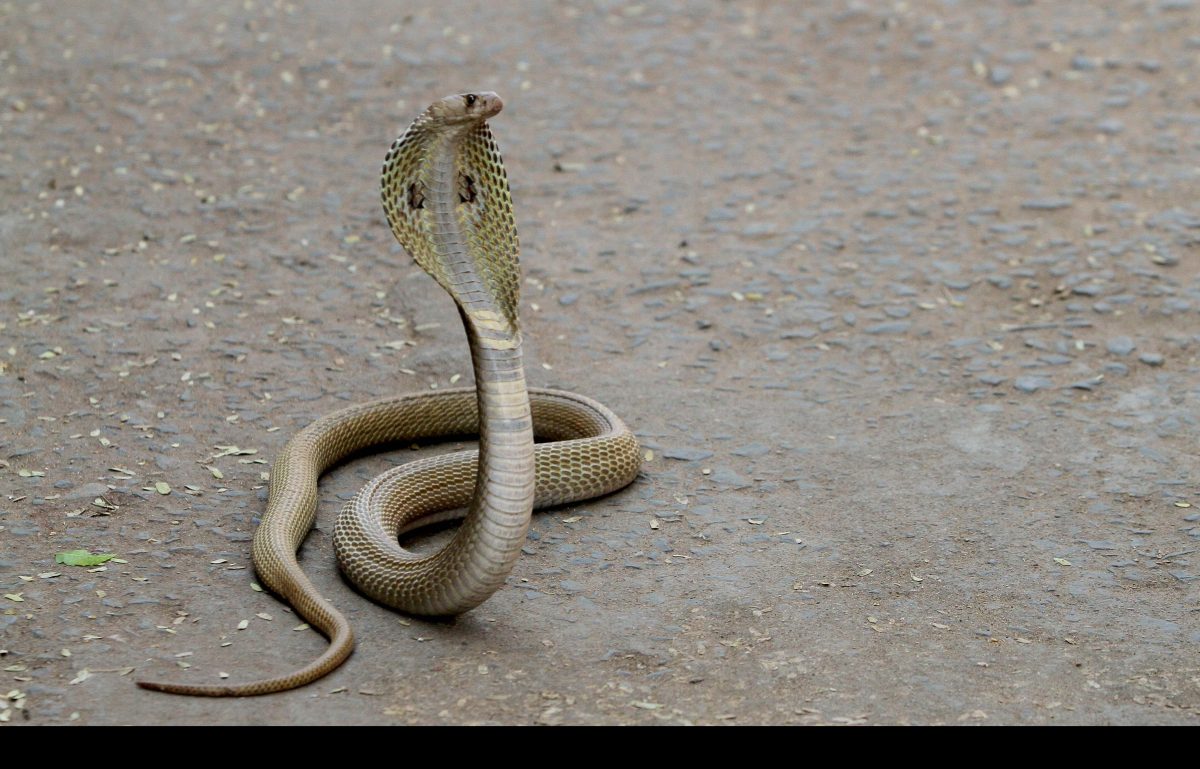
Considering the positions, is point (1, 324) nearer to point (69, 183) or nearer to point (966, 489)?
point (69, 183)

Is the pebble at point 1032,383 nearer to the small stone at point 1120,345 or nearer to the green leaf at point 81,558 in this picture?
the small stone at point 1120,345

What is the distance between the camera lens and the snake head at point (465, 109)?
353 cm

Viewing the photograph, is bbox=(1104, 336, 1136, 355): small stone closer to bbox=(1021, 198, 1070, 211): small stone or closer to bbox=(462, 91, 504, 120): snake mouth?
bbox=(1021, 198, 1070, 211): small stone

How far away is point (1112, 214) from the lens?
7.52 meters

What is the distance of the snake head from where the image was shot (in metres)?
3.53

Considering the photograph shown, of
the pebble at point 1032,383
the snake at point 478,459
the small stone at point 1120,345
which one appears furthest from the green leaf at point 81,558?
the small stone at point 1120,345

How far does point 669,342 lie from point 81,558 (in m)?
2.95

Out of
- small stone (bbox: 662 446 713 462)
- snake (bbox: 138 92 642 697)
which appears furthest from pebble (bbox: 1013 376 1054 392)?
snake (bbox: 138 92 642 697)

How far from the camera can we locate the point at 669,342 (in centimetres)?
644

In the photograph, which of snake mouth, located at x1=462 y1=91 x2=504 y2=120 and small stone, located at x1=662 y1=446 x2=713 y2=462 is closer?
snake mouth, located at x1=462 y1=91 x2=504 y2=120

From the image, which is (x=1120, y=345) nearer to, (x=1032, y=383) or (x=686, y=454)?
(x=1032, y=383)

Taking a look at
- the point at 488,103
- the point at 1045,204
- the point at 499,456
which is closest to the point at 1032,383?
the point at 1045,204

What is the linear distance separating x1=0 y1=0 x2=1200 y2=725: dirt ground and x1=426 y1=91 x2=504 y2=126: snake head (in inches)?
59.2

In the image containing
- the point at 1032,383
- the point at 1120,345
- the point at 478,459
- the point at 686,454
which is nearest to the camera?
the point at 478,459
